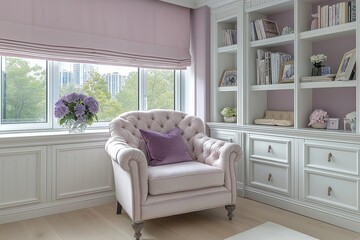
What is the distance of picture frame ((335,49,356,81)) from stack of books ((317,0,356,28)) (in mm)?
273

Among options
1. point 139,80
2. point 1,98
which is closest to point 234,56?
point 139,80

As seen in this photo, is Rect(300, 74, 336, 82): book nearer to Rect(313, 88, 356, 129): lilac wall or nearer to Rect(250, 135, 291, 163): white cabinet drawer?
Rect(313, 88, 356, 129): lilac wall

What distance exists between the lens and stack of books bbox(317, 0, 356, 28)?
2.56 meters

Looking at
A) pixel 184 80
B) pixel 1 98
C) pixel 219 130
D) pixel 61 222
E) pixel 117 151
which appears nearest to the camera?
pixel 117 151

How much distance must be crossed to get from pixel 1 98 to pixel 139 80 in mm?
1447

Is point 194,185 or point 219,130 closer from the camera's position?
point 194,185

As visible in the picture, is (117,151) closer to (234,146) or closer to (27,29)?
(234,146)

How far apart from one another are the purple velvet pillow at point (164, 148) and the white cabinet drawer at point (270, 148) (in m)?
0.73

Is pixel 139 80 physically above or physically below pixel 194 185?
above

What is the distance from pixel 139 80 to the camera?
372 centimetres

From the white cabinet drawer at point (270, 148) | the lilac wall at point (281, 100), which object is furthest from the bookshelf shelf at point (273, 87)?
the white cabinet drawer at point (270, 148)

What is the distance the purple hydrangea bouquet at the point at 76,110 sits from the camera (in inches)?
117

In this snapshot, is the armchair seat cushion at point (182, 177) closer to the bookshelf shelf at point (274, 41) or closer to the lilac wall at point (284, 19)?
Answer: the bookshelf shelf at point (274, 41)

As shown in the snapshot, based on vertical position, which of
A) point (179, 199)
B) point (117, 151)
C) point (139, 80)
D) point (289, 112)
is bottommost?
point (179, 199)
